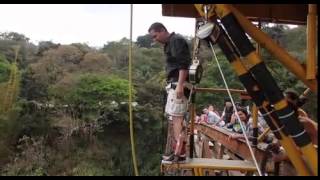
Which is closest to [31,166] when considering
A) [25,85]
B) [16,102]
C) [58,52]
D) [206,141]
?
[16,102]

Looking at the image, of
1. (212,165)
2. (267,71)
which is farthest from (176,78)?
(267,71)

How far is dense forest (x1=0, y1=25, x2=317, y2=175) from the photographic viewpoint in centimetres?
2997

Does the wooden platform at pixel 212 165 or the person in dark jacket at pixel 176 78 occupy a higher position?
the person in dark jacket at pixel 176 78

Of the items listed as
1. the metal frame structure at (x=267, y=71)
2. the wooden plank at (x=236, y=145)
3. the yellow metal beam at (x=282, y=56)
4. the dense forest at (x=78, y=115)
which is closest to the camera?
the metal frame structure at (x=267, y=71)

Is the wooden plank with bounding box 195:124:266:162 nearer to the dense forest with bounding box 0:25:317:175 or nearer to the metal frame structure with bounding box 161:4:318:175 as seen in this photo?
the metal frame structure with bounding box 161:4:318:175

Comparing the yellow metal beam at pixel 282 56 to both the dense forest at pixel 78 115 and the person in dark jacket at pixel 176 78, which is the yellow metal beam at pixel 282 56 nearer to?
the person in dark jacket at pixel 176 78

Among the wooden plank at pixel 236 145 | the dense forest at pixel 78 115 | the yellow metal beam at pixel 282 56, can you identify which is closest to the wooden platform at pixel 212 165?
the wooden plank at pixel 236 145

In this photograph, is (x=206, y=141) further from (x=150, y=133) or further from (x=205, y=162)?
(x=150, y=133)

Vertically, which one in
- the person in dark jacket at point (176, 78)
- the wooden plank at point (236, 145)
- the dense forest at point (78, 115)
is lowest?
the dense forest at point (78, 115)

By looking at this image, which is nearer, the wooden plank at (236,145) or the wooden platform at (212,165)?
the wooden platform at (212,165)

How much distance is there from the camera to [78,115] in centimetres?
3353

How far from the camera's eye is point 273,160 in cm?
426

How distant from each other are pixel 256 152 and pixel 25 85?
3267cm

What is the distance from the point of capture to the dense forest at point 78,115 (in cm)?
2997
